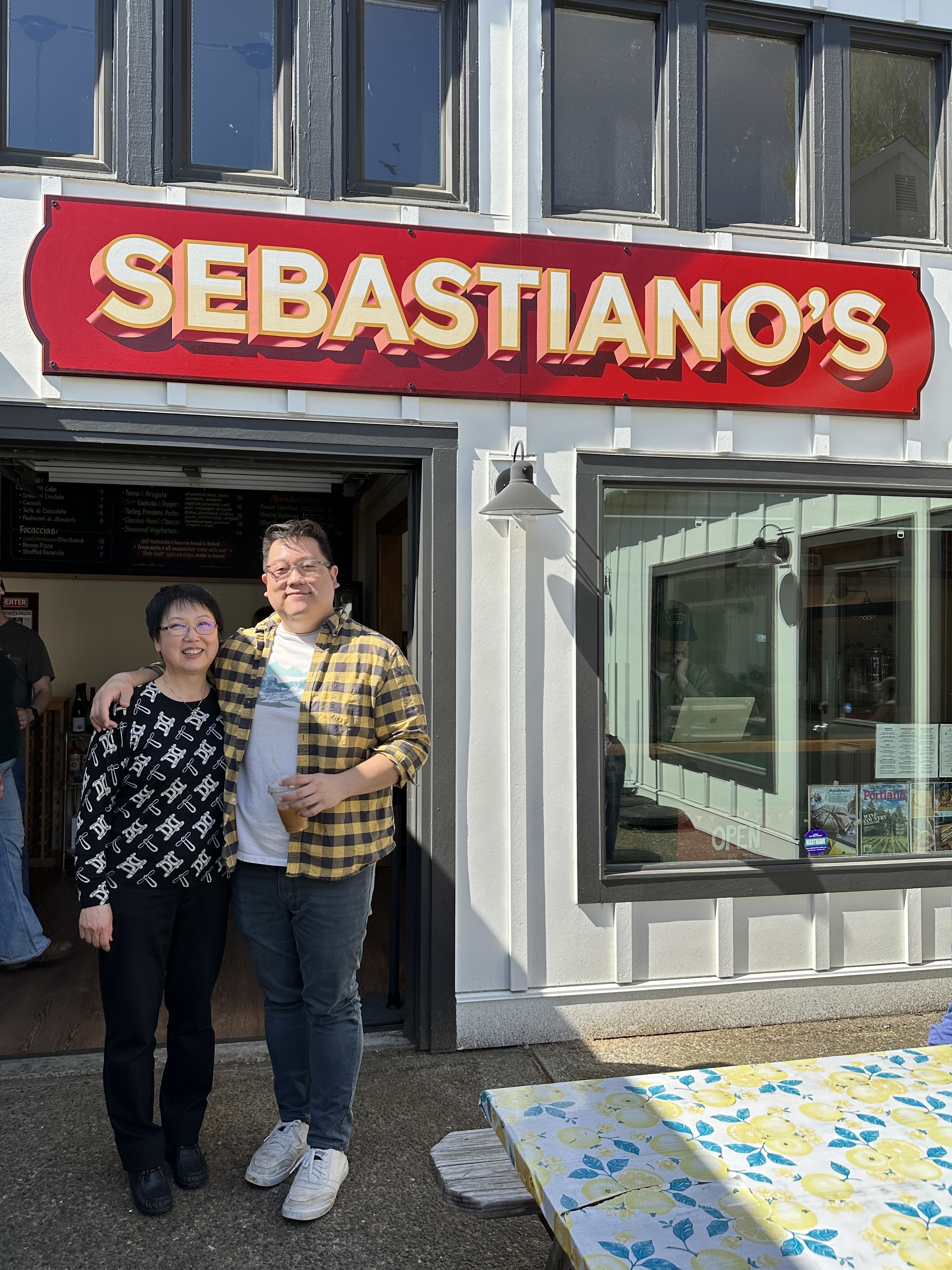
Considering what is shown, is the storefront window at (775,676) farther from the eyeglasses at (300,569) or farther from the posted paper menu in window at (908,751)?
the eyeglasses at (300,569)

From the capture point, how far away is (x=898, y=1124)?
201 cm

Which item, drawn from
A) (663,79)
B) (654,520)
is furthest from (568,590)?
(663,79)

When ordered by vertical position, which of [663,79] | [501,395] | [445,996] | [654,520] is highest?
[663,79]

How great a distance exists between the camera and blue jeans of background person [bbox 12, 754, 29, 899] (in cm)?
497

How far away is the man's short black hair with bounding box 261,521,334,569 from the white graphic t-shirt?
0.35 meters

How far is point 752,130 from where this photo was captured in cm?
439

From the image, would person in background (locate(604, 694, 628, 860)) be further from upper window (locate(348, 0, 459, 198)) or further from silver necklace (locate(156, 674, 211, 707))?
upper window (locate(348, 0, 459, 198))

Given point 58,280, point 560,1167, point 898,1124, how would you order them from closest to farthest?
point 560,1167, point 898,1124, point 58,280

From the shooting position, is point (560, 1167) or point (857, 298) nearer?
point (560, 1167)

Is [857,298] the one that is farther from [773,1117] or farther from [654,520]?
[773,1117]

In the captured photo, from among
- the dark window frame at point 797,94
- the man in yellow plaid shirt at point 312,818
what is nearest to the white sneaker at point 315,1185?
the man in yellow plaid shirt at point 312,818

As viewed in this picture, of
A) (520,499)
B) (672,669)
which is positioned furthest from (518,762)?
(520,499)

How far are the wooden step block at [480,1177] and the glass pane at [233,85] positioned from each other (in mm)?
Result: 3578

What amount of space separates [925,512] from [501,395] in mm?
2129
